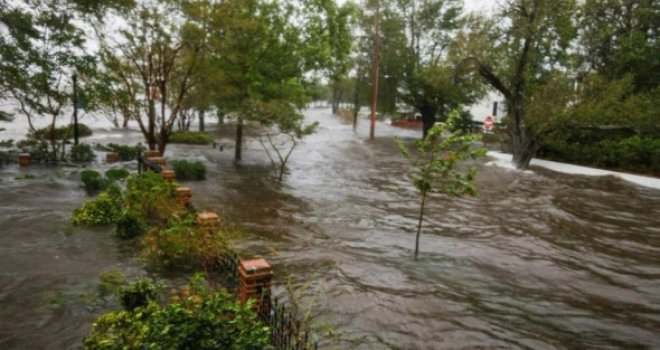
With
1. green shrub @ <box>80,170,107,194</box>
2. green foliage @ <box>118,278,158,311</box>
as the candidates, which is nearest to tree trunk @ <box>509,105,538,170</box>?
green shrub @ <box>80,170,107,194</box>

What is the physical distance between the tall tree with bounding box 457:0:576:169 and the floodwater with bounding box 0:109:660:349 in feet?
19.9

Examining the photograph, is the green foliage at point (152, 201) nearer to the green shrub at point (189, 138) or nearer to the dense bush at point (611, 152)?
the dense bush at point (611, 152)

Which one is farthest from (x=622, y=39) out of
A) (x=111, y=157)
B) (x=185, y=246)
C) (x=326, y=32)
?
(x=111, y=157)

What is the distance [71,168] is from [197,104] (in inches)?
241

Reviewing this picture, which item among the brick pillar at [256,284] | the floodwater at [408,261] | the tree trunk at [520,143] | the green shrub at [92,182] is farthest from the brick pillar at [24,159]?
the tree trunk at [520,143]

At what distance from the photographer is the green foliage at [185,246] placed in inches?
296

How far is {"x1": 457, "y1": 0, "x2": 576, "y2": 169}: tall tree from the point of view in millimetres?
21156

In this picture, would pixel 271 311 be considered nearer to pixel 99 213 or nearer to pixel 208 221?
pixel 208 221

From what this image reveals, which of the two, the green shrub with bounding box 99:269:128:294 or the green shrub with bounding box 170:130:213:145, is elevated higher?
the green shrub with bounding box 170:130:213:145

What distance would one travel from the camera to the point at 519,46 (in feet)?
78.0

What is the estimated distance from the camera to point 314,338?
577 cm

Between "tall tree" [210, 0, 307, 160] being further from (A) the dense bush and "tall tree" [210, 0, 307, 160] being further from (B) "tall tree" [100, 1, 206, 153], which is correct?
(A) the dense bush

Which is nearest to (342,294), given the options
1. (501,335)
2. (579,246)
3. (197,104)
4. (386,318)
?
(386,318)

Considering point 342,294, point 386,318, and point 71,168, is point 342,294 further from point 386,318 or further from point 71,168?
point 71,168
